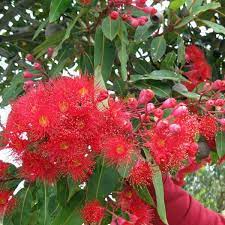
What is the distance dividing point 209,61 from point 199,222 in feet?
1.63

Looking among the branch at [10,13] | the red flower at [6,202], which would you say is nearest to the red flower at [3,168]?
the red flower at [6,202]

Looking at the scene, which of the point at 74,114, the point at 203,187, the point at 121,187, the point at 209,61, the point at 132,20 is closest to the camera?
the point at 74,114

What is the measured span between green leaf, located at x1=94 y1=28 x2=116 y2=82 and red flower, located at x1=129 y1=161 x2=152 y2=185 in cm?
29

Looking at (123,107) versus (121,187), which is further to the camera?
(121,187)

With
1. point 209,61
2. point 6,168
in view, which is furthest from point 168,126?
point 209,61

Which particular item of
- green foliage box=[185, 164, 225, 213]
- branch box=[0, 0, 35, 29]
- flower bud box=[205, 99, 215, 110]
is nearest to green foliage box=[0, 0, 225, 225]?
flower bud box=[205, 99, 215, 110]

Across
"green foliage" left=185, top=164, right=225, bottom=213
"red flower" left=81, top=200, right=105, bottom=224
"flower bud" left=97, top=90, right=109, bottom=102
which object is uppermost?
"flower bud" left=97, top=90, right=109, bottom=102

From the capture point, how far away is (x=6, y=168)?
45.5 inches

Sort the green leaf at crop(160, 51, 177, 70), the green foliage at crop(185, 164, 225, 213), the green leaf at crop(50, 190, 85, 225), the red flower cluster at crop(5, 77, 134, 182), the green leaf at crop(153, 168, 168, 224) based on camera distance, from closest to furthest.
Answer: the red flower cluster at crop(5, 77, 134, 182) < the green leaf at crop(153, 168, 168, 224) < the green leaf at crop(50, 190, 85, 225) < the green leaf at crop(160, 51, 177, 70) < the green foliage at crop(185, 164, 225, 213)

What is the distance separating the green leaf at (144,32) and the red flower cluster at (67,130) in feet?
1.10

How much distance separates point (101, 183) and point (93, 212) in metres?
0.06

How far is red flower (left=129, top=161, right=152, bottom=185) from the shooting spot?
1.02 meters

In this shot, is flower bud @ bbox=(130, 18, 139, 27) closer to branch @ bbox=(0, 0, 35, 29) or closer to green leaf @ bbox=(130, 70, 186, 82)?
green leaf @ bbox=(130, 70, 186, 82)

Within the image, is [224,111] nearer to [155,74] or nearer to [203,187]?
[155,74]
